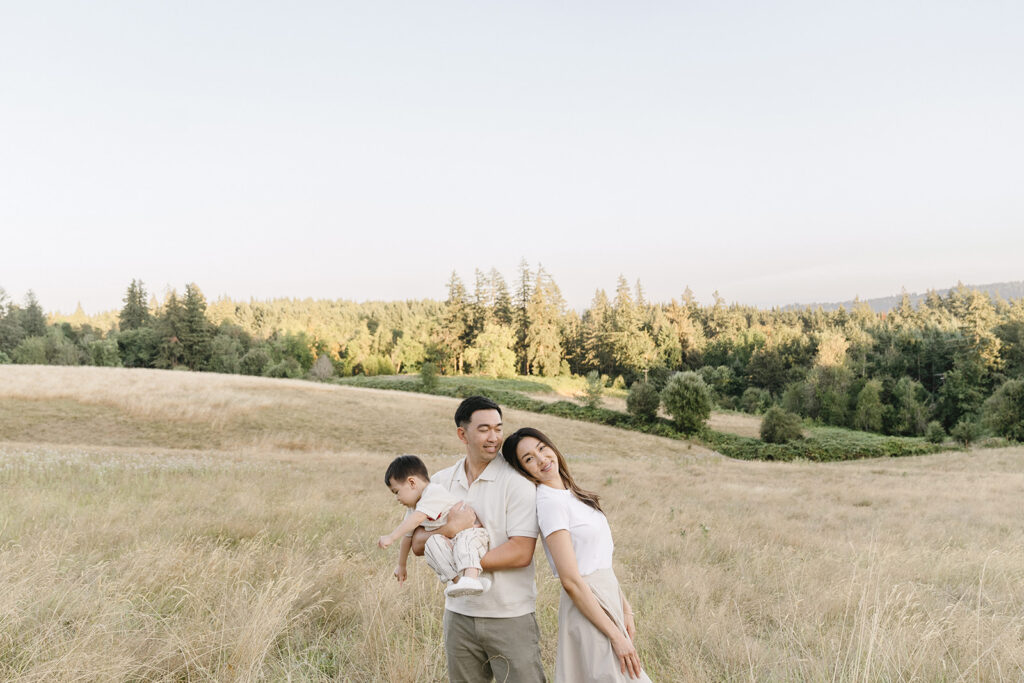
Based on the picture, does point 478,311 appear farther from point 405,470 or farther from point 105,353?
point 405,470

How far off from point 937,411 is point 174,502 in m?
70.7

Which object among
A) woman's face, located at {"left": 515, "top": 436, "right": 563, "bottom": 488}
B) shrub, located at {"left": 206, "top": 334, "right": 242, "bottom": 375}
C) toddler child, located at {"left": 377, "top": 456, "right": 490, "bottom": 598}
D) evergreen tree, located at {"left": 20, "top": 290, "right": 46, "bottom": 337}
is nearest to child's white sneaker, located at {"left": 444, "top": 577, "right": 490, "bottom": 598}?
toddler child, located at {"left": 377, "top": 456, "right": 490, "bottom": 598}

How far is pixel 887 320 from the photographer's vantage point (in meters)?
95.2

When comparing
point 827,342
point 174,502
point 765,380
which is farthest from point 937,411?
point 174,502

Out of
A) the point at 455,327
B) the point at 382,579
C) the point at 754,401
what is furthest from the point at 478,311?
the point at 382,579

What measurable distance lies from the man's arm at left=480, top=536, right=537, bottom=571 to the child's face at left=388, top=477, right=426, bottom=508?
0.60 metres

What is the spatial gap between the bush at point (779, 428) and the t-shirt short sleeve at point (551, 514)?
45.0 m

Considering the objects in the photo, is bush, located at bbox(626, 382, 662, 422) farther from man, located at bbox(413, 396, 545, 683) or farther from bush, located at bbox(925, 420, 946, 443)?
man, located at bbox(413, 396, 545, 683)

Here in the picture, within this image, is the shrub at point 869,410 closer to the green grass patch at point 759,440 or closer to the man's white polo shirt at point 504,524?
the green grass patch at point 759,440

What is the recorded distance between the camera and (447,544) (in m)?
2.56

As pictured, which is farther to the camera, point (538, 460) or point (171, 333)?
point (171, 333)

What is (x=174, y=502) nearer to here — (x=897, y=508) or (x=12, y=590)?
(x=12, y=590)

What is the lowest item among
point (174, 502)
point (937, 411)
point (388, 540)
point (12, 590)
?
point (937, 411)

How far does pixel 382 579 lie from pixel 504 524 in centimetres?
313
